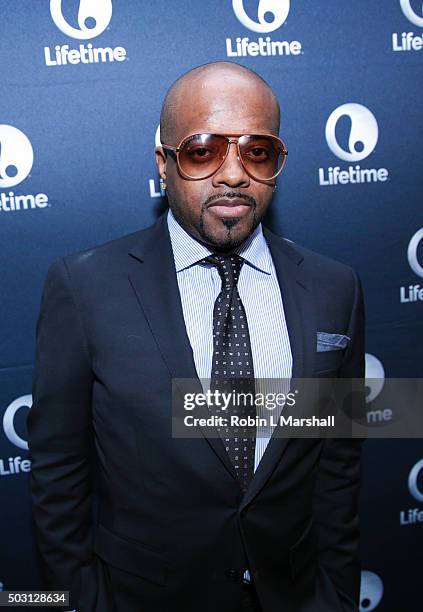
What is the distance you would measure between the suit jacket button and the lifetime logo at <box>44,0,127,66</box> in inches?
52.9

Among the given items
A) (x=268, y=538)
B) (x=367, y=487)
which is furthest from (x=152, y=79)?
(x=367, y=487)

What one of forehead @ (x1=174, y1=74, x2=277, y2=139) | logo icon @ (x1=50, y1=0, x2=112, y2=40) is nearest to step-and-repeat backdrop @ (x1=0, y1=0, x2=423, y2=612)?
logo icon @ (x1=50, y1=0, x2=112, y2=40)

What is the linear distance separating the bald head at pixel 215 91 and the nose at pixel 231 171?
95mm

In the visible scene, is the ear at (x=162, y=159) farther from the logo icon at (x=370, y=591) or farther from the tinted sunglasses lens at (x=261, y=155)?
the logo icon at (x=370, y=591)

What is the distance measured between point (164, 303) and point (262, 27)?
37.5 inches

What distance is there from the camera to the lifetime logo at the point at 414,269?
1.96 meters

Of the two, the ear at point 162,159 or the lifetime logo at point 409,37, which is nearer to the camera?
the ear at point 162,159

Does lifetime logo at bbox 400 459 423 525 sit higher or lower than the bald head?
lower

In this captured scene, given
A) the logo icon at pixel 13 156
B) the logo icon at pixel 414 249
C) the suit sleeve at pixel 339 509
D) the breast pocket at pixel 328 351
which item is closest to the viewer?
the breast pocket at pixel 328 351

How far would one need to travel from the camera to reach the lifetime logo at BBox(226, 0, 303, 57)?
5.54ft

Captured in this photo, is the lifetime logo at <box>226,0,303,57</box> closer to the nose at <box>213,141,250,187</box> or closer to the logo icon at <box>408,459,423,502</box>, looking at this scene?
the nose at <box>213,141,250,187</box>

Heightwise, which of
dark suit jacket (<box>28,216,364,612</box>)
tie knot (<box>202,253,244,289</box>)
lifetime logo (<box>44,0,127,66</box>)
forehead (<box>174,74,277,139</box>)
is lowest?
dark suit jacket (<box>28,216,364,612</box>)

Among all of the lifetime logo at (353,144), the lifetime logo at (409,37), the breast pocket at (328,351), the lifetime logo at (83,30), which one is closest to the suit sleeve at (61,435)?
the breast pocket at (328,351)

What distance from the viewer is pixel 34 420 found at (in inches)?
52.0
